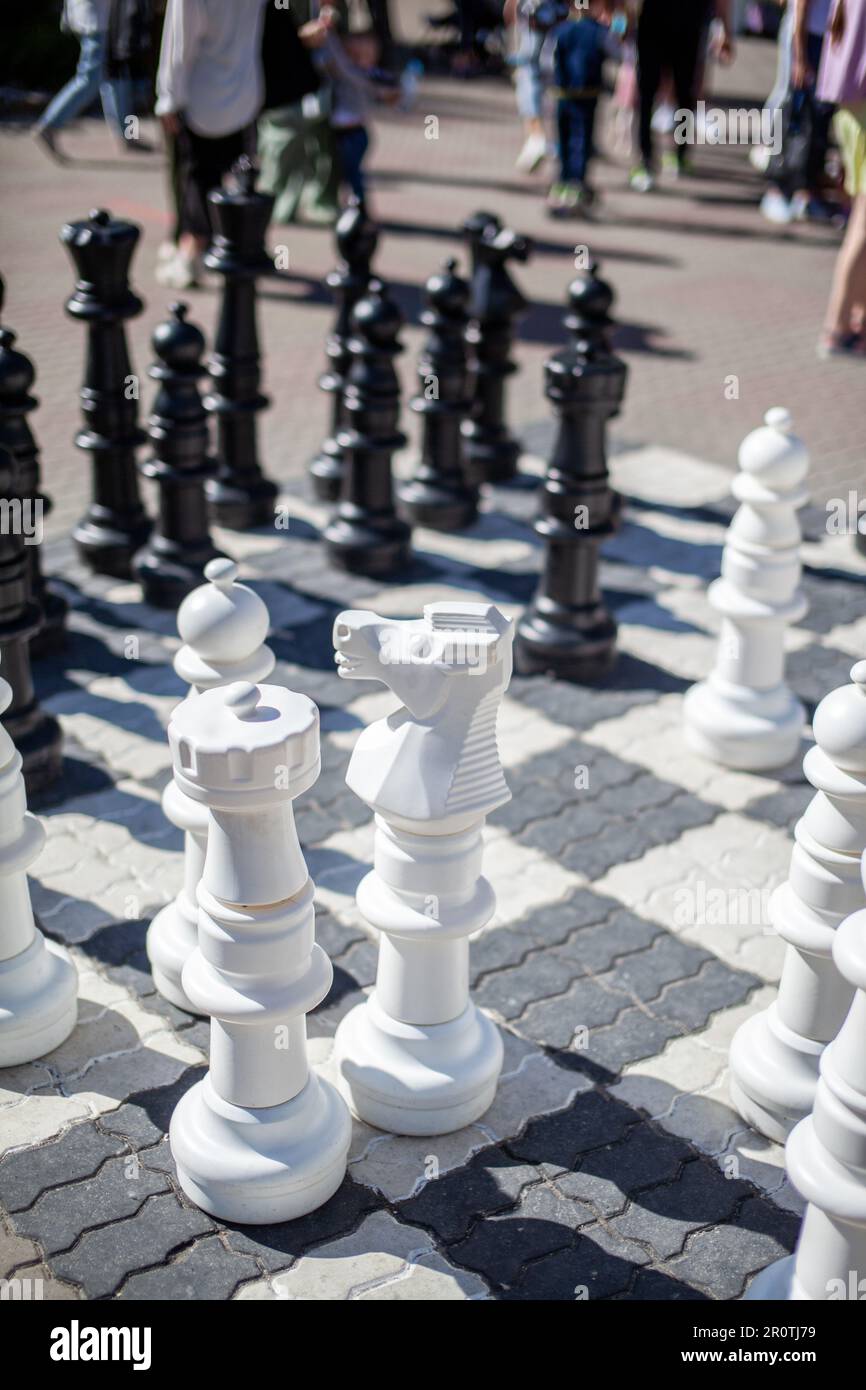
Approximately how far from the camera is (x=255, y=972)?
7.98 ft

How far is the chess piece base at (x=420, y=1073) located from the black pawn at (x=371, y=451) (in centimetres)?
245

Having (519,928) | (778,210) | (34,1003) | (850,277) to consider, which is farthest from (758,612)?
(778,210)

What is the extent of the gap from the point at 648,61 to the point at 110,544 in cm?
765

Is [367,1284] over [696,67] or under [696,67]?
under

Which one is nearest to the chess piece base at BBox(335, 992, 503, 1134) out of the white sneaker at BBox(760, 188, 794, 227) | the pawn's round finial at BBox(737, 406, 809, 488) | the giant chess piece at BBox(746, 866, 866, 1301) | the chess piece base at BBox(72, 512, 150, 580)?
the giant chess piece at BBox(746, 866, 866, 1301)

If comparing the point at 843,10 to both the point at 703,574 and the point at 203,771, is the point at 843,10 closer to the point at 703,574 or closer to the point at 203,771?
the point at 703,574

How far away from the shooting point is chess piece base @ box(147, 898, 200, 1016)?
10.1 feet

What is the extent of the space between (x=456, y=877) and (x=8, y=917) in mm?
898

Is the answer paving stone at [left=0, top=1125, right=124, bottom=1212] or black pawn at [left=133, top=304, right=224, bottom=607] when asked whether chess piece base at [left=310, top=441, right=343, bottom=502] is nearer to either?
black pawn at [left=133, top=304, right=224, bottom=607]

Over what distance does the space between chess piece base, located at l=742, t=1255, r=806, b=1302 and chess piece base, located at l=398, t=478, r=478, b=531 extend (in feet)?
11.1

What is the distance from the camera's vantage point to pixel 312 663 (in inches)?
178

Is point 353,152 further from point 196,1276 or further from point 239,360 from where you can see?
point 196,1276

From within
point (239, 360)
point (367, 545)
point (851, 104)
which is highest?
point (851, 104)
